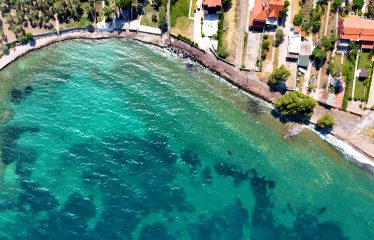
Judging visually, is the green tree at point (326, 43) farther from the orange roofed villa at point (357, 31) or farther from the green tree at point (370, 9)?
the green tree at point (370, 9)

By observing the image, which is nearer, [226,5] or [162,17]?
[162,17]

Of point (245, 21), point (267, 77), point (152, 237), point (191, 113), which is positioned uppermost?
point (245, 21)

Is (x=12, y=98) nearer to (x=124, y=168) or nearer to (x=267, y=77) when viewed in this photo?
(x=124, y=168)

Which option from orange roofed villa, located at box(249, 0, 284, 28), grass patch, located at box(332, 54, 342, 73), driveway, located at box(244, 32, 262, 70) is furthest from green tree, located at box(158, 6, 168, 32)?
grass patch, located at box(332, 54, 342, 73)

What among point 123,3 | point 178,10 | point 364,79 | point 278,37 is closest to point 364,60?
point 364,79

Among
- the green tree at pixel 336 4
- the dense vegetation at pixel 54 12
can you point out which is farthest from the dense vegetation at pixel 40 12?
the green tree at pixel 336 4

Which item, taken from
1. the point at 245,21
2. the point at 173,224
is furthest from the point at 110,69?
the point at 173,224

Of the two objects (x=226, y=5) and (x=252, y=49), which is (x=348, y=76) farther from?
(x=226, y=5)
